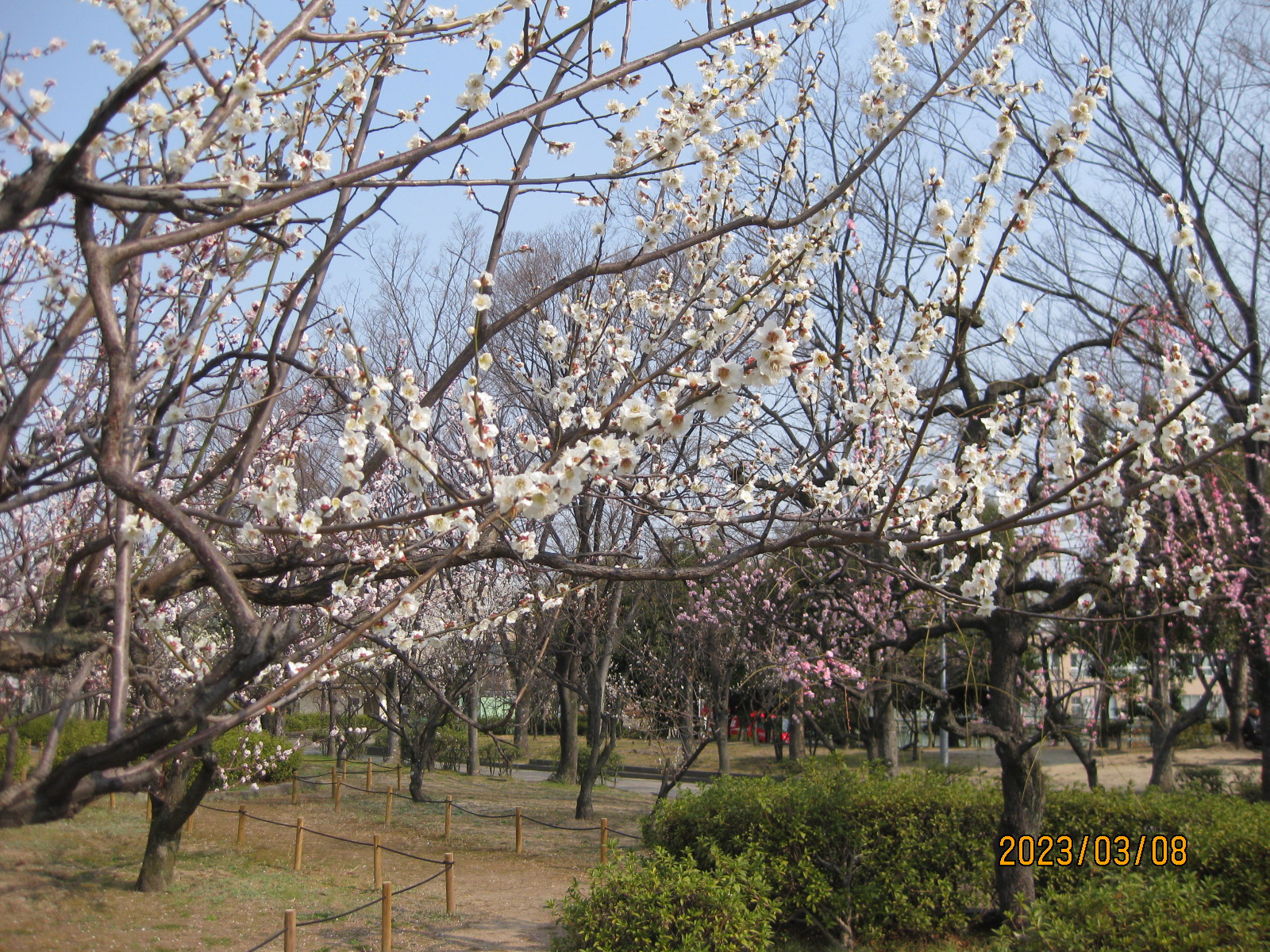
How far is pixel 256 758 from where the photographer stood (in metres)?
13.0

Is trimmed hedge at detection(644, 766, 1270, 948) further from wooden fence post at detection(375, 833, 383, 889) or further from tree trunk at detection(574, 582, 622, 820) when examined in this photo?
tree trunk at detection(574, 582, 622, 820)

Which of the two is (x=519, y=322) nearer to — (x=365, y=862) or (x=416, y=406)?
(x=365, y=862)

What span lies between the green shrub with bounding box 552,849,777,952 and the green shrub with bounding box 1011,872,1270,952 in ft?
5.04

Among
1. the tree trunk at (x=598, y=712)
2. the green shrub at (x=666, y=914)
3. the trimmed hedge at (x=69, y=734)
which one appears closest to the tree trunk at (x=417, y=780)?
the tree trunk at (x=598, y=712)

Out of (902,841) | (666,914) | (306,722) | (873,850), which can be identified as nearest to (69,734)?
(666,914)

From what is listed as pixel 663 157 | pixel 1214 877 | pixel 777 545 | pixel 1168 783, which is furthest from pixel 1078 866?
pixel 1168 783

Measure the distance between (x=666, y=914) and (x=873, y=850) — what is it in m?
2.23

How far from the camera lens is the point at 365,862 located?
9.76 m

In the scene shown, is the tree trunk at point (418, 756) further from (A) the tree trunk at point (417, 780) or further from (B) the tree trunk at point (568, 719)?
(B) the tree trunk at point (568, 719)

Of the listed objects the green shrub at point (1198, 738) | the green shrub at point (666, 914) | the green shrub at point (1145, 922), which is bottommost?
the green shrub at point (1198, 738)

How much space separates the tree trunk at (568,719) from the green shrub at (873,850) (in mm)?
7768

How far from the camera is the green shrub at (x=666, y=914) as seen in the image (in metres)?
5.16

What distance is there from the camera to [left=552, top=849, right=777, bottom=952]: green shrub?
16.9 feet

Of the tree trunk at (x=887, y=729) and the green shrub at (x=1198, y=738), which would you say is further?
the green shrub at (x=1198, y=738)
